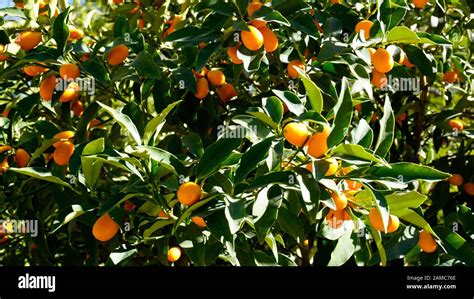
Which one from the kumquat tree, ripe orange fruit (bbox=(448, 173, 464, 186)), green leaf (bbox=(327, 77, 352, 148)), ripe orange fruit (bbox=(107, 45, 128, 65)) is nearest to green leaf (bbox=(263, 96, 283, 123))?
the kumquat tree

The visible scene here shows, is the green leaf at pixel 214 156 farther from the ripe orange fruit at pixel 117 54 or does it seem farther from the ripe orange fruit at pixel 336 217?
the ripe orange fruit at pixel 117 54

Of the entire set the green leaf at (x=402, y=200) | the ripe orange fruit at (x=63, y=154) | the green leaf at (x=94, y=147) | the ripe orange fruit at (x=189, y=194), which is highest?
the green leaf at (x=94, y=147)

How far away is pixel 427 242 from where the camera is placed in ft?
4.89

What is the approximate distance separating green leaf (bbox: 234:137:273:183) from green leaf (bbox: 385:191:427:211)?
9.9 inches

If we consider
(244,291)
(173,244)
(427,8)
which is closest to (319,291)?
(244,291)

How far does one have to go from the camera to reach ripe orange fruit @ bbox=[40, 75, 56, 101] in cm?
157

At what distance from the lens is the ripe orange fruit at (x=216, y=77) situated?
163cm

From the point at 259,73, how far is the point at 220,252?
48cm

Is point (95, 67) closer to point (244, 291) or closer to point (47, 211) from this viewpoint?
point (47, 211)

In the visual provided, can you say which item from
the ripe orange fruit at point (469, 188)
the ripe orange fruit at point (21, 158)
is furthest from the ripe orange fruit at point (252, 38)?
the ripe orange fruit at point (469, 188)

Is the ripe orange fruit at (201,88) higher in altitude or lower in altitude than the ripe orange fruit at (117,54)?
lower

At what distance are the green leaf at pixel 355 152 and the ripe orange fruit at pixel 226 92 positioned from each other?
0.56 metres

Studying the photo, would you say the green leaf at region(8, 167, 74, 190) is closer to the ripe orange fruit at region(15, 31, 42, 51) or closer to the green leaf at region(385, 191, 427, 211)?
the ripe orange fruit at region(15, 31, 42, 51)

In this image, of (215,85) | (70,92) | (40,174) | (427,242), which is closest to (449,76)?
(427,242)
